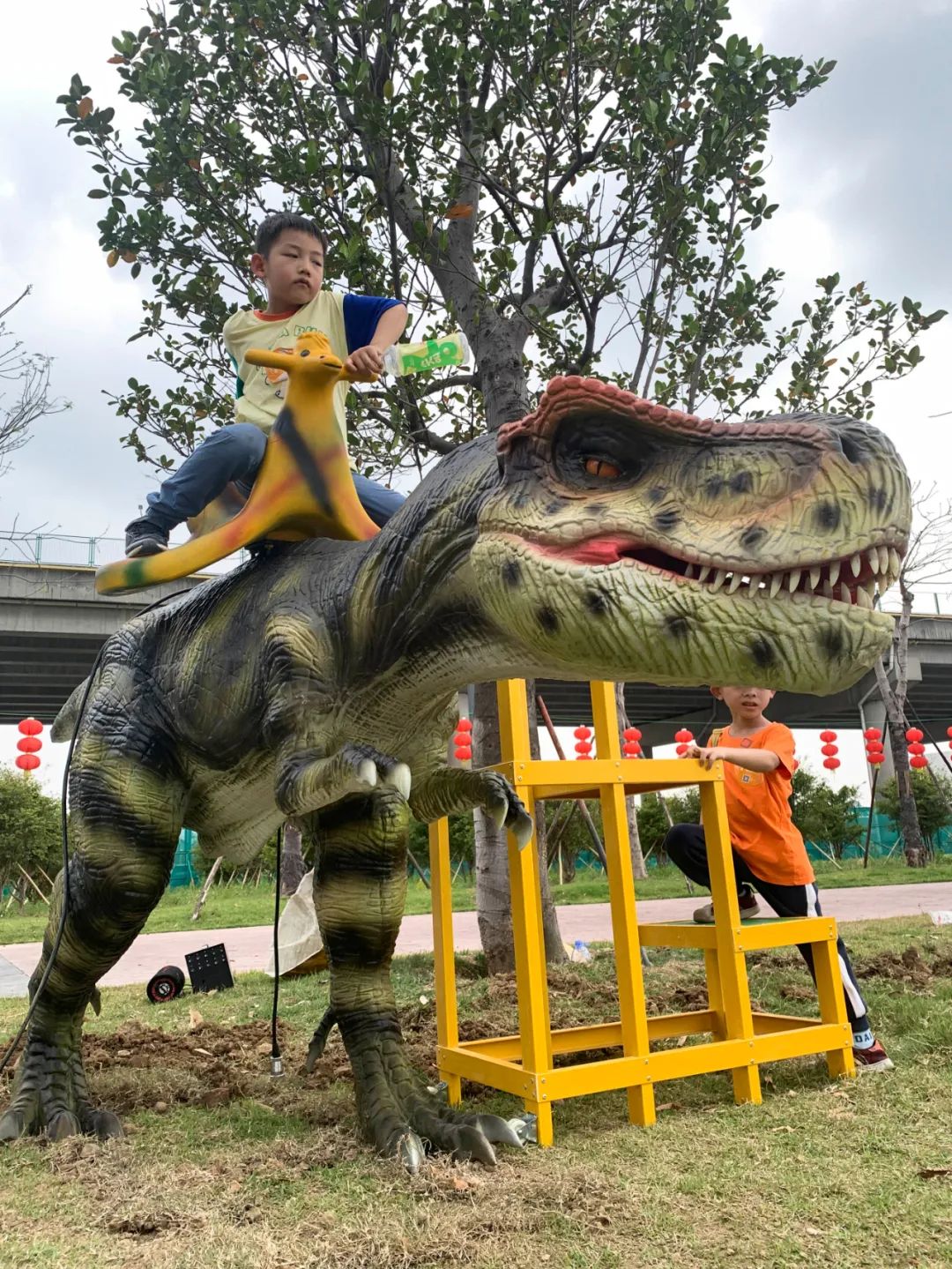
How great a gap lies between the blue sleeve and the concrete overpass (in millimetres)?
7154

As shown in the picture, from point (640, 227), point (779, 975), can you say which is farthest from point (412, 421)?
point (779, 975)

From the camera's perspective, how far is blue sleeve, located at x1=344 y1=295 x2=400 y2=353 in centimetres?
271

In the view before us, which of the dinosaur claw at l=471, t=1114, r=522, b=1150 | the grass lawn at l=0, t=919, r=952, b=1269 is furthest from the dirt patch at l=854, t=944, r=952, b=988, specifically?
the dinosaur claw at l=471, t=1114, r=522, b=1150

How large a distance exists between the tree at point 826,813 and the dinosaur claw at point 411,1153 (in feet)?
72.0

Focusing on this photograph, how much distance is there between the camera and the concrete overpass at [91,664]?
679 inches

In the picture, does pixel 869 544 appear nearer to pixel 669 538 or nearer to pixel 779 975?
pixel 669 538

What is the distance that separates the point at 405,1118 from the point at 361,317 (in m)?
2.05

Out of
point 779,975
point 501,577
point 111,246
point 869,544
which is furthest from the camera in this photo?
point 111,246

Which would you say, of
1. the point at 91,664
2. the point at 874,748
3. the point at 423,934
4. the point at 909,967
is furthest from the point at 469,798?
the point at 91,664

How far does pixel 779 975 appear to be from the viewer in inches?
203

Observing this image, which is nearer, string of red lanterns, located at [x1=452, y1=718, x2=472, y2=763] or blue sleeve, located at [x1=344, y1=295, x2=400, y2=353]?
blue sleeve, located at [x1=344, y1=295, x2=400, y2=353]

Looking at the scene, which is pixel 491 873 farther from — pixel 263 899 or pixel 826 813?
pixel 826 813

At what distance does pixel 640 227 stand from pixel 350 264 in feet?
5.62

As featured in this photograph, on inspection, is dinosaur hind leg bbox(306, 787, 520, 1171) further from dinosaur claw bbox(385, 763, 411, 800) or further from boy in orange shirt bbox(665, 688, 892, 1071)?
boy in orange shirt bbox(665, 688, 892, 1071)
